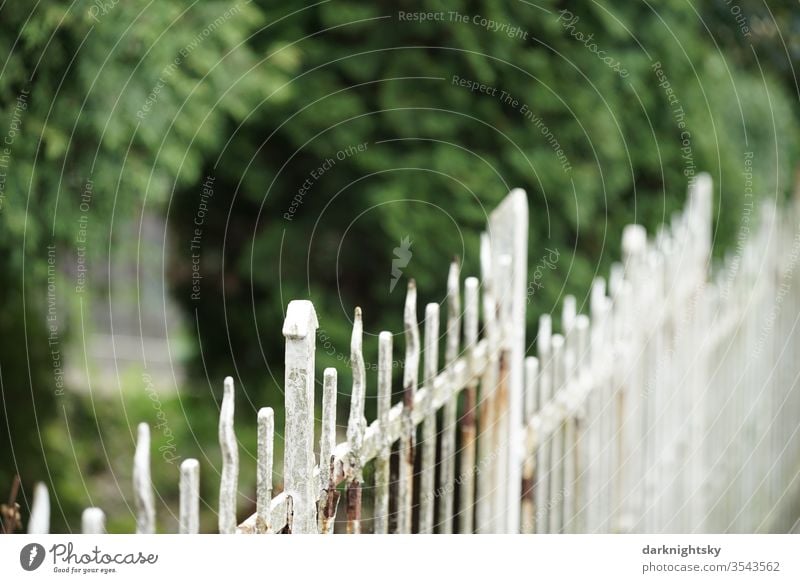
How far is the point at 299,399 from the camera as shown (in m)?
1.35

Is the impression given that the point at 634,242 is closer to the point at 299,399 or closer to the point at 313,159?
the point at 313,159

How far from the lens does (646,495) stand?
2.98 meters

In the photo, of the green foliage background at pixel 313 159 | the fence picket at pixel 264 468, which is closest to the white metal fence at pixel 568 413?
the fence picket at pixel 264 468

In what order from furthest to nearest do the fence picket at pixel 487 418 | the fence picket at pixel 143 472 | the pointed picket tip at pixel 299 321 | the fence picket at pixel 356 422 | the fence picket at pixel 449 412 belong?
the fence picket at pixel 487 418 < the fence picket at pixel 449 412 < the fence picket at pixel 356 422 < the pointed picket tip at pixel 299 321 < the fence picket at pixel 143 472

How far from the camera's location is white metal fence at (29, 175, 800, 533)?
139 cm

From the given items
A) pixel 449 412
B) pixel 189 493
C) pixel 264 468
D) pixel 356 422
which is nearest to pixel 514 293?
pixel 449 412

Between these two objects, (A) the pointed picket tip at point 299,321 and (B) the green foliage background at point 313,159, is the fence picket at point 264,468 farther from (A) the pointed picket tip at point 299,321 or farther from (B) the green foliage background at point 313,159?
(B) the green foliage background at point 313,159

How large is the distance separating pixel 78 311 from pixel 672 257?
6.91 feet

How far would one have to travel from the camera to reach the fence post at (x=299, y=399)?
1.33 m

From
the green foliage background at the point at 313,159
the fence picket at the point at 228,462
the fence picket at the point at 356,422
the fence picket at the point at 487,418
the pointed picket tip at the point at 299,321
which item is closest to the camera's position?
the fence picket at the point at 228,462

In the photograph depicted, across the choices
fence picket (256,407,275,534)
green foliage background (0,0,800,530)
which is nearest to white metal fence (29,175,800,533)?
fence picket (256,407,275,534)

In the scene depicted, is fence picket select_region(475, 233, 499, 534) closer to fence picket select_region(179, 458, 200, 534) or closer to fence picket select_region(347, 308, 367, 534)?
fence picket select_region(347, 308, 367, 534)
